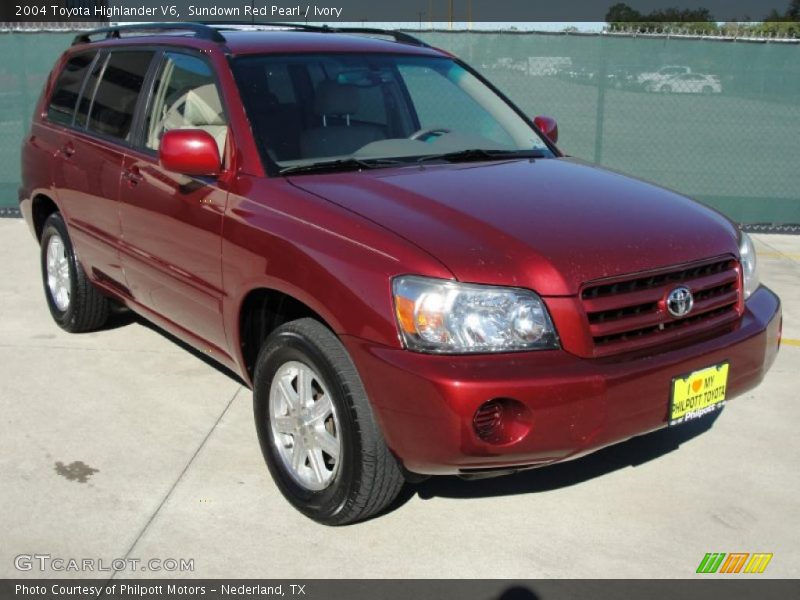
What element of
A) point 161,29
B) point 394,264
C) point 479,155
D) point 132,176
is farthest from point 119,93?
point 394,264

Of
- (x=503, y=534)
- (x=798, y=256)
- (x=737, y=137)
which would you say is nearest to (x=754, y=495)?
(x=503, y=534)

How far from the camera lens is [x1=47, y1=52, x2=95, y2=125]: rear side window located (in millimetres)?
5746

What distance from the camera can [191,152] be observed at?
394cm

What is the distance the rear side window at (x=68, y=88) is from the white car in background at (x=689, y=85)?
6.00m

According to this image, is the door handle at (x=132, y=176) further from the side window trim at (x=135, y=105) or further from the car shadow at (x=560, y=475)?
the car shadow at (x=560, y=475)

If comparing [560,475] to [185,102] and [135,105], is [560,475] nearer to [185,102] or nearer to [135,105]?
[185,102]

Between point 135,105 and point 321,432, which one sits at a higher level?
point 135,105

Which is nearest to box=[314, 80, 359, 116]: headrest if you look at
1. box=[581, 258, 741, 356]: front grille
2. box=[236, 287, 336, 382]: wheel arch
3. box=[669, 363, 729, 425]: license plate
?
box=[236, 287, 336, 382]: wheel arch

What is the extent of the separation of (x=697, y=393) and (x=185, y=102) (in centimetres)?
268

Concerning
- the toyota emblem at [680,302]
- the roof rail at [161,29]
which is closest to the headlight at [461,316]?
the toyota emblem at [680,302]

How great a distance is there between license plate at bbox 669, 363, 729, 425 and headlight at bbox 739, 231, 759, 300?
0.50m

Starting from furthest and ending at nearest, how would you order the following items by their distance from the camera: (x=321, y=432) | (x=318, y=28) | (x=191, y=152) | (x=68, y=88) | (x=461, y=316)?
(x=68, y=88) → (x=318, y=28) → (x=191, y=152) → (x=321, y=432) → (x=461, y=316)

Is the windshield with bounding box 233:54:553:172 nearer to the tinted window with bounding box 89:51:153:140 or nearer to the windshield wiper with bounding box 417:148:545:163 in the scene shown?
the windshield wiper with bounding box 417:148:545:163
